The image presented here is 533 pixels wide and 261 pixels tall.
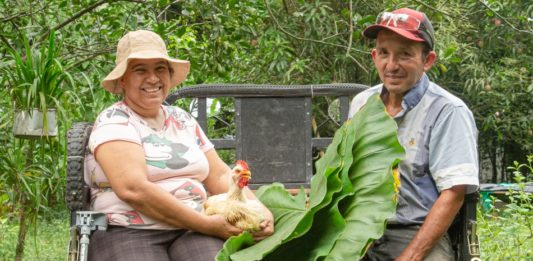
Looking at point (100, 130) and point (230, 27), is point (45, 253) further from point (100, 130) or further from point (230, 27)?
point (100, 130)

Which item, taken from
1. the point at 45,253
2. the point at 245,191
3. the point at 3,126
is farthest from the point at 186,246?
the point at 45,253

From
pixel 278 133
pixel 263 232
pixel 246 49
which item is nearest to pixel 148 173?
pixel 263 232

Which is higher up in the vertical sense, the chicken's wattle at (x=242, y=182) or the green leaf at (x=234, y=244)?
the chicken's wattle at (x=242, y=182)

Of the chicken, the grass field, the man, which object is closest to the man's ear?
the man

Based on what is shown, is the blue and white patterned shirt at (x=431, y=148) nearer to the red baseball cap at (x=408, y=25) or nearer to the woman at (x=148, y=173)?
the red baseball cap at (x=408, y=25)

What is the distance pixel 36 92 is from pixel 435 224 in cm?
239

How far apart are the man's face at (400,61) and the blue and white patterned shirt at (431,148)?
0.04 metres

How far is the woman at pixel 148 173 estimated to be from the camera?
135 inches

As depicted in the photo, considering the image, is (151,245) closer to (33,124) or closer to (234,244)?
(234,244)

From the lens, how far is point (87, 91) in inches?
237

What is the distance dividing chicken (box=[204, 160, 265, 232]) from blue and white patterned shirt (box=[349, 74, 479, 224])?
504mm

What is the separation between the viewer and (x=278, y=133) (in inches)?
188

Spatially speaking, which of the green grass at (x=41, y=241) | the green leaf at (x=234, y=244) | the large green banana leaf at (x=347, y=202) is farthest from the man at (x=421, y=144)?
the green grass at (x=41, y=241)

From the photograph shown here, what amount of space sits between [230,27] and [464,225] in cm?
337
